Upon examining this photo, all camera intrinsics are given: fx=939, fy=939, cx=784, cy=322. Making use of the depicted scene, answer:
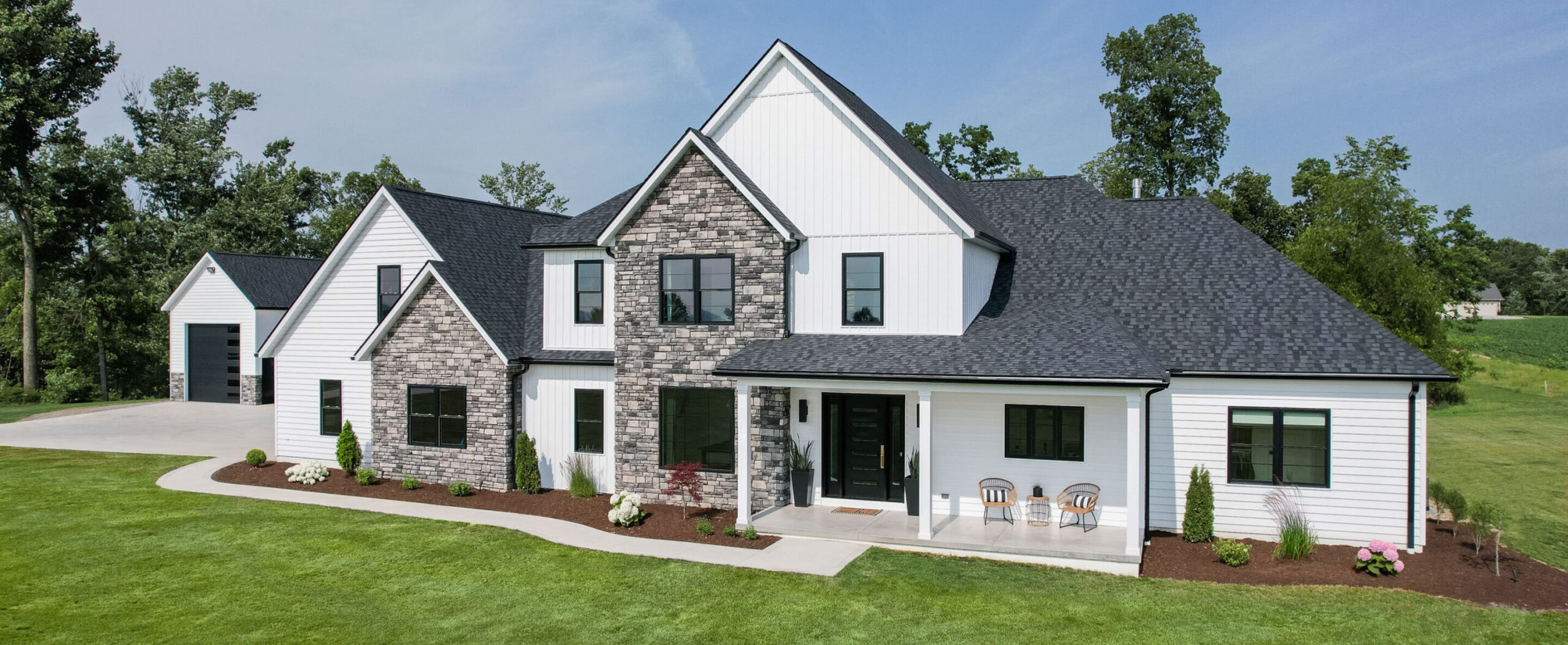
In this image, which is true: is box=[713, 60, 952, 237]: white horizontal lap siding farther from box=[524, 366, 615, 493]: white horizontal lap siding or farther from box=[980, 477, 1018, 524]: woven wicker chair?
box=[524, 366, 615, 493]: white horizontal lap siding

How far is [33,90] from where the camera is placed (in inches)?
1411

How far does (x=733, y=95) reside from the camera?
1797 cm

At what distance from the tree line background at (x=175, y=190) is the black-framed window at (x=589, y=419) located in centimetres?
2114

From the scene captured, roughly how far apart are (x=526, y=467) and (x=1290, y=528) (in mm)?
13843

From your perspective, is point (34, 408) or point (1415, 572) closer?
point (1415, 572)

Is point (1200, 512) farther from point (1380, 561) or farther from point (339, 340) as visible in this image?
point (339, 340)

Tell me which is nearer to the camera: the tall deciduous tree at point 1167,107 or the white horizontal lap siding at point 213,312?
the white horizontal lap siding at point 213,312

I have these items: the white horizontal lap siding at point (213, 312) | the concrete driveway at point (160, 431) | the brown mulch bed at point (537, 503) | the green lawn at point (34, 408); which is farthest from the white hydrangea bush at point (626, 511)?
the green lawn at point (34, 408)

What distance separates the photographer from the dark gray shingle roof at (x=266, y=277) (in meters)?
34.9

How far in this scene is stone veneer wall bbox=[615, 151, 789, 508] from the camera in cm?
1709

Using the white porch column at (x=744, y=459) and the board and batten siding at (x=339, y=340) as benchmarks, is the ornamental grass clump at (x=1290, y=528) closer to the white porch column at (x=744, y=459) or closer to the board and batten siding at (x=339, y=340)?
the white porch column at (x=744, y=459)

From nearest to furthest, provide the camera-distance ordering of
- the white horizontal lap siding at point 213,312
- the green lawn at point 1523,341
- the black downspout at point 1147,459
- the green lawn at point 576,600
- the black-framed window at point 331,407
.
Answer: the green lawn at point 576,600
the black downspout at point 1147,459
the black-framed window at point 331,407
the white horizontal lap siding at point 213,312
the green lawn at point 1523,341

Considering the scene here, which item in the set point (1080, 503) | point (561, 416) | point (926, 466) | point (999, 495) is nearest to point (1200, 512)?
point (1080, 503)

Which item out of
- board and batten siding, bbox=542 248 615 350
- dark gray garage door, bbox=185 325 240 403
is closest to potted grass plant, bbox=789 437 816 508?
board and batten siding, bbox=542 248 615 350
